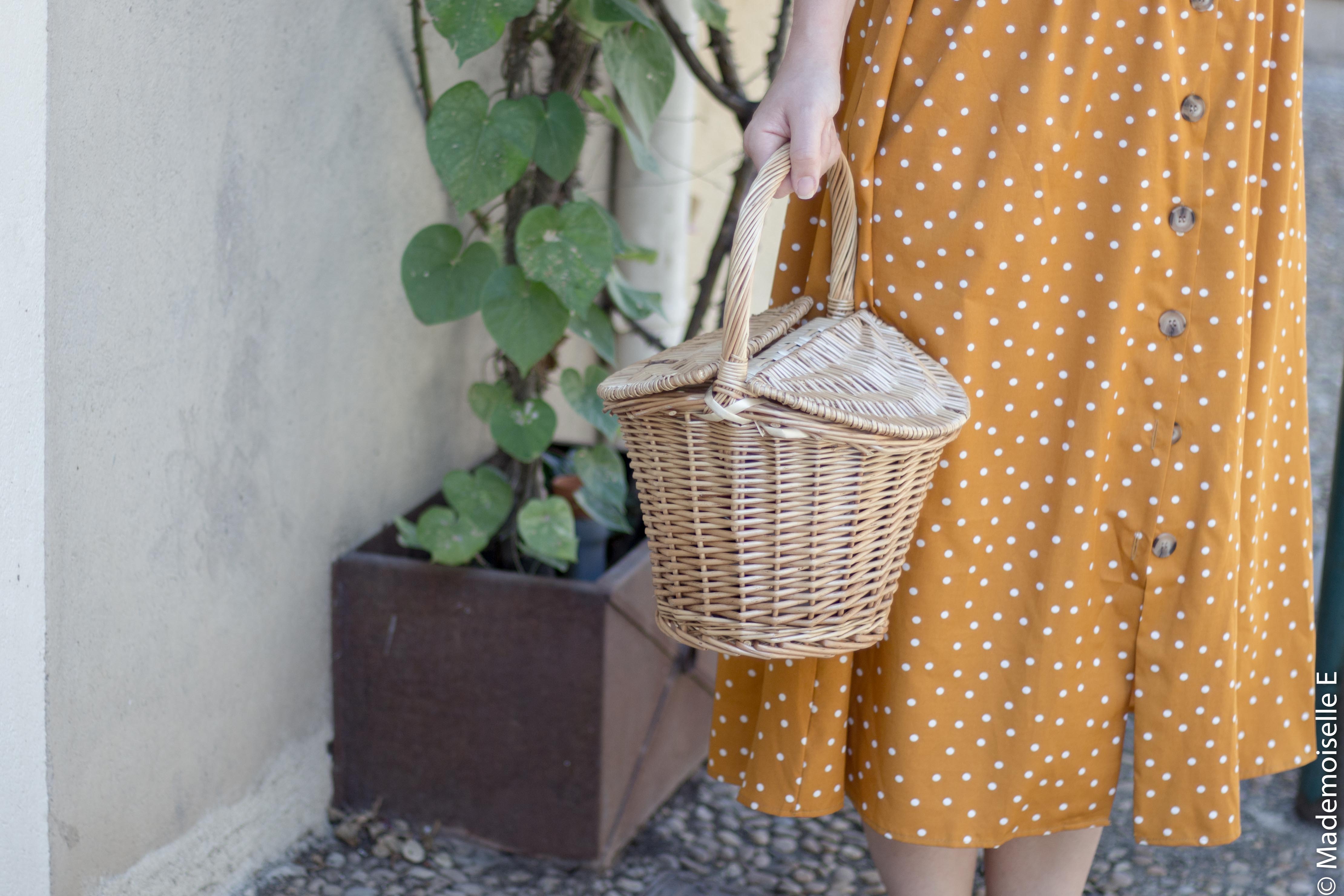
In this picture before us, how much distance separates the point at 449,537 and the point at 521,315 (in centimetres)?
29

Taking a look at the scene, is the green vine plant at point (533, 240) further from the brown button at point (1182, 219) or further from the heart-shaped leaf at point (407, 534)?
the brown button at point (1182, 219)

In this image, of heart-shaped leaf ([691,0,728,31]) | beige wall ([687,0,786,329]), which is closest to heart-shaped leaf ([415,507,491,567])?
heart-shaped leaf ([691,0,728,31])

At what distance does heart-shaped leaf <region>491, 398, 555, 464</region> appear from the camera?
1.49 m

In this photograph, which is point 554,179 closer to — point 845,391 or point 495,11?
point 495,11

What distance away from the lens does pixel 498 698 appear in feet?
4.85

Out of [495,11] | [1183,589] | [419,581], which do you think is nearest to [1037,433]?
[1183,589]

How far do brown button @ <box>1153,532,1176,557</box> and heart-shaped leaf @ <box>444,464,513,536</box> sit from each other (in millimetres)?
800

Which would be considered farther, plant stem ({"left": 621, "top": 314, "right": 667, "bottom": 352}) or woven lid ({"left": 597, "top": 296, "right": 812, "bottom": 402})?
plant stem ({"left": 621, "top": 314, "right": 667, "bottom": 352})

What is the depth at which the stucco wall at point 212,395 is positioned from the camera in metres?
1.07

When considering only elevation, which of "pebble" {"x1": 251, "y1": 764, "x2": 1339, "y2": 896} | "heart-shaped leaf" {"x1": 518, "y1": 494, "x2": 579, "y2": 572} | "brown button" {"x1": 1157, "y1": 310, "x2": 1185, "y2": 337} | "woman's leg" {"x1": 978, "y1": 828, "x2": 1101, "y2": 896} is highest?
"brown button" {"x1": 1157, "y1": 310, "x2": 1185, "y2": 337}

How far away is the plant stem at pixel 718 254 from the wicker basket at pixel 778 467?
0.76 metres

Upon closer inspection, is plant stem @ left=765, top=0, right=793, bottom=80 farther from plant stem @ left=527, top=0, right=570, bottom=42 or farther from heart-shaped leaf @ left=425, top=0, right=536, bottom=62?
heart-shaped leaf @ left=425, top=0, right=536, bottom=62

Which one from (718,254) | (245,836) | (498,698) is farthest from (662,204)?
(245,836)

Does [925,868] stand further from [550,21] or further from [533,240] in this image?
[550,21]
